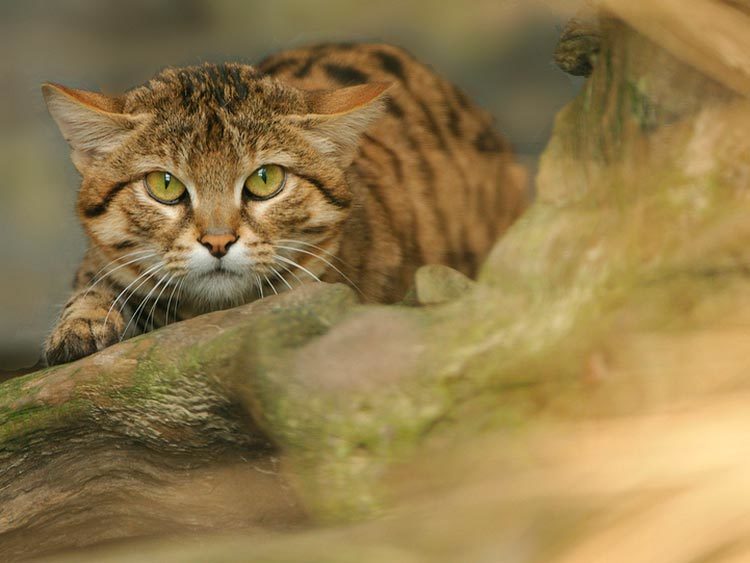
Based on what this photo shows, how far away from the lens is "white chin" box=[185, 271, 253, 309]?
2.97 m

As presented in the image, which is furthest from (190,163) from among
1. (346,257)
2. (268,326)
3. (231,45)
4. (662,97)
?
(231,45)

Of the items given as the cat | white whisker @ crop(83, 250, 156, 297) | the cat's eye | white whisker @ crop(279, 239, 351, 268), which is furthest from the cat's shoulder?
white whisker @ crop(83, 250, 156, 297)

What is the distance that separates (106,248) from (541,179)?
1540 mm

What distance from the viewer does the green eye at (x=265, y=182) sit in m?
3.03

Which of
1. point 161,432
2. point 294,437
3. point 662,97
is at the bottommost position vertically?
point 161,432

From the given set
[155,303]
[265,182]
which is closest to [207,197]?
[265,182]

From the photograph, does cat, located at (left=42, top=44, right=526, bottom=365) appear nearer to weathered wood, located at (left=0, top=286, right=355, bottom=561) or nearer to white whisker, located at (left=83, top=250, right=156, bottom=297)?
white whisker, located at (left=83, top=250, right=156, bottom=297)

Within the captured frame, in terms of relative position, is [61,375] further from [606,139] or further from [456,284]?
[606,139]

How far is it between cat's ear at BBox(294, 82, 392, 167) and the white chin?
0.53 meters

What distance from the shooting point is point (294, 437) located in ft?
6.80

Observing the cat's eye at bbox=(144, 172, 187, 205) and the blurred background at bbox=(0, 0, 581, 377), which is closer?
the cat's eye at bbox=(144, 172, 187, 205)

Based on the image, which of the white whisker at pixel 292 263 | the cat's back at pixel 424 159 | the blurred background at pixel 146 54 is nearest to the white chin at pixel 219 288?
the white whisker at pixel 292 263

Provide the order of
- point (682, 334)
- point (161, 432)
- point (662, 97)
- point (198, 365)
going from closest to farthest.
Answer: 1. point (682, 334)
2. point (662, 97)
3. point (198, 365)
4. point (161, 432)

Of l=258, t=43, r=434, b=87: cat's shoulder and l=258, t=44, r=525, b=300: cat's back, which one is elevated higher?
l=258, t=43, r=434, b=87: cat's shoulder
